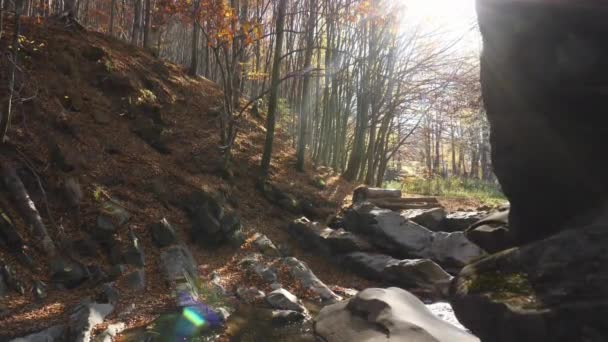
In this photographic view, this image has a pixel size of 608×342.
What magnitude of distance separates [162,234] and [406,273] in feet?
20.7

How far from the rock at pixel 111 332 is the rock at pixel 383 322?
323cm

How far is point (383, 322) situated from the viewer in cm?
692

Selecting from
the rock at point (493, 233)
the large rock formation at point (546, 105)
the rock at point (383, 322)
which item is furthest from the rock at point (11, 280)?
the large rock formation at point (546, 105)

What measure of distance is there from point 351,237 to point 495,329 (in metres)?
9.02

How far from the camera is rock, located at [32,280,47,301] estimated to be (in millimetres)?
7379

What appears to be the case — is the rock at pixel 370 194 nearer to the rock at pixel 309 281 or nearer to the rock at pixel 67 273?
the rock at pixel 309 281

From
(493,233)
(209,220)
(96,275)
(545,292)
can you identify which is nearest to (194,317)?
(96,275)

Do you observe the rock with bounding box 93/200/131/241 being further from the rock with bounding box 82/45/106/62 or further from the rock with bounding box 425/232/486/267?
the rock with bounding box 425/232/486/267

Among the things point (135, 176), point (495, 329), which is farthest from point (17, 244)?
point (495, 329)

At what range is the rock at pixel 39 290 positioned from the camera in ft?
24.2

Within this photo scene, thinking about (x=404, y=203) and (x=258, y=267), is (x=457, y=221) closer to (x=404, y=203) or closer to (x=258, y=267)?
(x=404, y=203)

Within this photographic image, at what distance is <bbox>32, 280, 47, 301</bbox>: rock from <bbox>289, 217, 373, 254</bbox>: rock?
7.72m

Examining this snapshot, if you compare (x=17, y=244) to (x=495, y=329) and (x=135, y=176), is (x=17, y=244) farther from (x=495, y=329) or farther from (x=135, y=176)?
(x=495, y=329)

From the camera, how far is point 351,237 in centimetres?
1335
